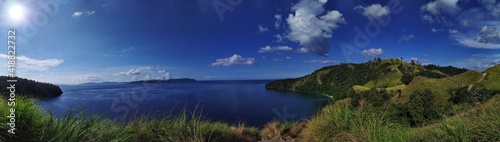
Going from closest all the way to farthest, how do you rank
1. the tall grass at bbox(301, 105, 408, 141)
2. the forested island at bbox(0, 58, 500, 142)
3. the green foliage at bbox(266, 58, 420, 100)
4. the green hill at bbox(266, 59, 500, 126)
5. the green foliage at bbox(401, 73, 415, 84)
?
1. the forested island at bbox(0, 58, 500, 142)
2. the tall grass at bbox(301, 105, 408, 141)
3. the green hill at bbox(266, 59, 500, 126)
4. the green foliage at bbox(401, 73, 415, 84)
5. the green foliage at bbox(266, 58, 420, 100)

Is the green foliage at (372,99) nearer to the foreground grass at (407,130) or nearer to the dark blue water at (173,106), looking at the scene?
the dark blue water at (173,106)

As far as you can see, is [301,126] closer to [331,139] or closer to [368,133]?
[331,139]

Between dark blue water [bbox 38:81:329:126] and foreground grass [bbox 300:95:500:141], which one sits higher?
foreground grass [bbox 300:95:500:141]

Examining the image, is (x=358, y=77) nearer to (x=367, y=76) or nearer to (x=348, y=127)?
(x=367, y=76)

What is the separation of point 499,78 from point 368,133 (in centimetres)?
7779

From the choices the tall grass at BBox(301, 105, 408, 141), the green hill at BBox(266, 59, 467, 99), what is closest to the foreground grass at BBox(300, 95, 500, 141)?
the tall grass at BBox(301, 105, 408, 141)

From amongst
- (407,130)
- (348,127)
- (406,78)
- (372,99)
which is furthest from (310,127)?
(406,78)

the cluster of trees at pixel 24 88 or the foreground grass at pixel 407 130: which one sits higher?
the cluster of trees at pixel 24 88

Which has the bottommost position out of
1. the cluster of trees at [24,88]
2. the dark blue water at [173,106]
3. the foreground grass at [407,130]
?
the dark blue water at [173,106]

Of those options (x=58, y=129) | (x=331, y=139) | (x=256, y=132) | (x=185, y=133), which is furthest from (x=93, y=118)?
(x=256, y=132)

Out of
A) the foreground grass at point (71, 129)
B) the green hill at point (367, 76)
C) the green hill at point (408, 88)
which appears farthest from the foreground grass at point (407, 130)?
the green hill at point (367, 76)

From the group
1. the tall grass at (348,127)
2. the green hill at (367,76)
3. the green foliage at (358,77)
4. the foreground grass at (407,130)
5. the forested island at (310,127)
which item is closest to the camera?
the foreground grass at (407,130)

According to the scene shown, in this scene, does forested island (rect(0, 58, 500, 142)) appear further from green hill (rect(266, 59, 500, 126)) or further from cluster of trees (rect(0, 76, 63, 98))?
cluster of trees (rect(0, 76, 63, 98))

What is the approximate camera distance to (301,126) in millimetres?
10258
